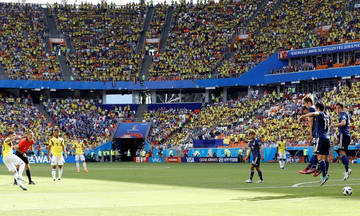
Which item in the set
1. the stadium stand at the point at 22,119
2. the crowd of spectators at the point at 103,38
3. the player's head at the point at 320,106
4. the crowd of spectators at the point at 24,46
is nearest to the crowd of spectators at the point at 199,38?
the crowd of spectators at the point at 103,38

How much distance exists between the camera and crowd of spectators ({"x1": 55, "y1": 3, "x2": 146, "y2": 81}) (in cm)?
9281

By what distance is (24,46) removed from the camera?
304ft

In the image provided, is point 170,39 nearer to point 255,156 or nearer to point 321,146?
point 255,156

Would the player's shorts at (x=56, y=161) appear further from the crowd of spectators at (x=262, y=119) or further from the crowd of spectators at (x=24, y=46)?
the crowd of spectators at (x=24, y=46)

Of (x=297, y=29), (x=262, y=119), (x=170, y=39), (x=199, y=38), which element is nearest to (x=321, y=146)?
(x=262, y=119)

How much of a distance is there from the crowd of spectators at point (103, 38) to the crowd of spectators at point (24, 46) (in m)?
3.24

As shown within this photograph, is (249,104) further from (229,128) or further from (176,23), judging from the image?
(176,23)

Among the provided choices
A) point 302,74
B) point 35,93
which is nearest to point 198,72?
point 302,74

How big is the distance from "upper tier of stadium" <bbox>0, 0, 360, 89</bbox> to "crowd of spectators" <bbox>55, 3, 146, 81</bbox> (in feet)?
0.48

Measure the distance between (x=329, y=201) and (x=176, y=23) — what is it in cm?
8296

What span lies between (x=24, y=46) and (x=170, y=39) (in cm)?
2156

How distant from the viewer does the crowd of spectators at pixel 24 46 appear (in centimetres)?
8962

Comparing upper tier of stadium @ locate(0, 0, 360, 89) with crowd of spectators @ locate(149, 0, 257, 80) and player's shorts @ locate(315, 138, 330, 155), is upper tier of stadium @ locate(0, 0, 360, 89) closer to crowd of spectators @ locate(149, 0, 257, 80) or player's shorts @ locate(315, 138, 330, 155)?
crowd of spectators @ locate(149, 0, 257, 80)

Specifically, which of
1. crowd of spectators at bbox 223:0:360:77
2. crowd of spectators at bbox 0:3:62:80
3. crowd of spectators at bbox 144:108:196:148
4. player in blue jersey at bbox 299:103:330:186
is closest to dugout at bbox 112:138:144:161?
crowd of spectators at bbox 144:108:196:148
